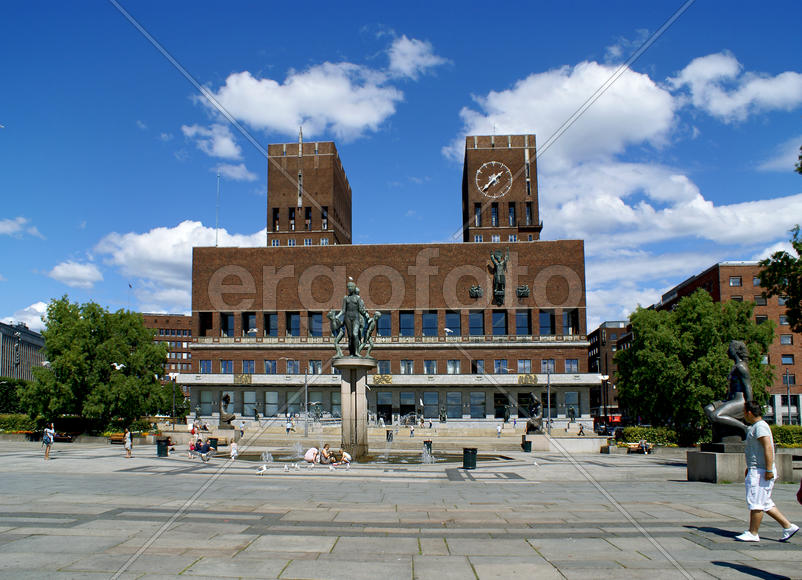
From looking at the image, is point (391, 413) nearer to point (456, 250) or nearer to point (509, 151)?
point (456, 250)

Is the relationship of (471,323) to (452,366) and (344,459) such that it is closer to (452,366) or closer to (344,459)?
(452,366)

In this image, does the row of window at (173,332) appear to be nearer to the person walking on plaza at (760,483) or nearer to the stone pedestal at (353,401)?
the stone pedestal at (353,401)

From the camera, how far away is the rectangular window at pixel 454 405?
3228 inches

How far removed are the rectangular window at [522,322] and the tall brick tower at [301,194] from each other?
32.6 metres

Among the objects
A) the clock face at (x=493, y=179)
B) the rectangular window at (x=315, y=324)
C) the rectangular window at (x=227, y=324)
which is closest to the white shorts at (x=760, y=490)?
the rectangular window at (x=315, y=324)

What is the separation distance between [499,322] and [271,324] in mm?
31016

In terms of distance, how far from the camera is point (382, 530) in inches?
477

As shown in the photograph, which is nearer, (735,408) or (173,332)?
(735,408)

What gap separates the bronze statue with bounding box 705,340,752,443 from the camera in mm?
20141

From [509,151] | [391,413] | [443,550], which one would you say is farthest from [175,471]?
[509,151]

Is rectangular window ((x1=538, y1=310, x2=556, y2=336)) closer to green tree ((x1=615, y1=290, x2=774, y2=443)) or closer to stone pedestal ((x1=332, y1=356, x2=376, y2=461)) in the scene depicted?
green tree ((x1=615, y1=290, x2=774, y2=443))

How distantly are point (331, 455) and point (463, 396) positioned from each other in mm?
56240

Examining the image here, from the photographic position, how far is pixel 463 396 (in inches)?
3243

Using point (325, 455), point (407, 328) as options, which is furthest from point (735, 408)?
point (407, 328)
